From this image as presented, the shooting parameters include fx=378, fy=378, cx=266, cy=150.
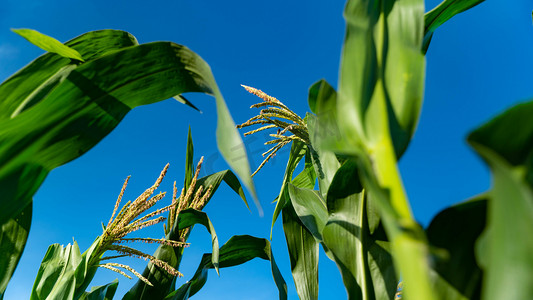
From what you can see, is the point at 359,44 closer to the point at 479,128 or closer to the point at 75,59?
the point at 479,128

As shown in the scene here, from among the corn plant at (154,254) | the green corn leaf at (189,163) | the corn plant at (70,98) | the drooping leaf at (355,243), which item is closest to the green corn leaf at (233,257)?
the corn plant at (154,254)

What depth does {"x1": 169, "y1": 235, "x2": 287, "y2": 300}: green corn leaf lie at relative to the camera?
148 cm

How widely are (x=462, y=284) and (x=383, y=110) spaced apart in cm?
29

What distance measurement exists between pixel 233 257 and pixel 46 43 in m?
1.12

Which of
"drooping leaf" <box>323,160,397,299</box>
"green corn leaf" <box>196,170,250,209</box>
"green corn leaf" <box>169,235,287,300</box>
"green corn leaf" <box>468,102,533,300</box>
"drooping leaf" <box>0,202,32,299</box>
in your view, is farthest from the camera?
"green corn leaf" <box>196,170,250,209</box>

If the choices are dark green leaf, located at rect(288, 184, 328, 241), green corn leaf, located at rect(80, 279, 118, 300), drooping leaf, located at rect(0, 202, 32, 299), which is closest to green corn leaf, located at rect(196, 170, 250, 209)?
dark green leaf, located at rect(288, 184, 328, 241)

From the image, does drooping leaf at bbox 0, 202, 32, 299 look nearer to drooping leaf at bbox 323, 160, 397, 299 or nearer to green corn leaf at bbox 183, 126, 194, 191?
green corn leaf at bbox 183, 126, 194, 191

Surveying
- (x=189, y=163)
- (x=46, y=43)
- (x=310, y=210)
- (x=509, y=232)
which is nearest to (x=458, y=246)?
(x=509, y=232)

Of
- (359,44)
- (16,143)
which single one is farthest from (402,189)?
(16,143)

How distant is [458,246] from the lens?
585 mm

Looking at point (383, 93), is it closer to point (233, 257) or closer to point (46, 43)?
point (46, 43)

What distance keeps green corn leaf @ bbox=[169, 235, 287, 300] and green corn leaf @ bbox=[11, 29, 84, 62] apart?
92 centimetres

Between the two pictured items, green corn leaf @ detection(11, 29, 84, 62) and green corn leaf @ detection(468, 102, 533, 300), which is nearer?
green corn leaf @ detection(468, 102, 533, 300)

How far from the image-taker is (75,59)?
3.07ft
